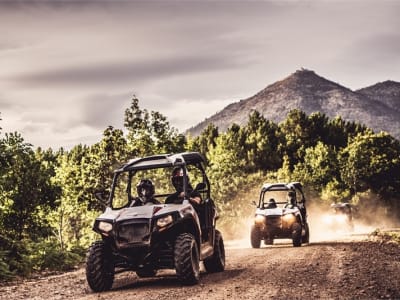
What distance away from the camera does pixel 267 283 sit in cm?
1014

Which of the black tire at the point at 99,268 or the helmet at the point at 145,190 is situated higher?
the helmet at the point at 145,190

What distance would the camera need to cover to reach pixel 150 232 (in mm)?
10133

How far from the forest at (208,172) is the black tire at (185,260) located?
6.36 m

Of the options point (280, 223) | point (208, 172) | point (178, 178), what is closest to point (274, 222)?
point (280, 223)

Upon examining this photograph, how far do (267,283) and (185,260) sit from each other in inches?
58.1

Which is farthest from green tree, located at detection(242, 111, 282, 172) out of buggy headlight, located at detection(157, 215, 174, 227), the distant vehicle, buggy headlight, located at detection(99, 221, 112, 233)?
buggy headlight, located at detection(157, 215, 174, 227)

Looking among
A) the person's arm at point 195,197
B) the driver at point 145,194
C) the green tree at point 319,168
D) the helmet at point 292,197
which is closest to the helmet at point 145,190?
the driver at point 145,194

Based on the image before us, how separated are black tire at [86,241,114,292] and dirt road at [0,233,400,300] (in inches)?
7.0

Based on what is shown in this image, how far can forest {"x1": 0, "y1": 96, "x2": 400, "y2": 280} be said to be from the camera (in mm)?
26263

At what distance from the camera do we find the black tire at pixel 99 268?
10266mm

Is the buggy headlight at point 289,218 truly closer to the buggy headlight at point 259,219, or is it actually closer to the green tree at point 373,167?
the buggy headlight at point 259,219

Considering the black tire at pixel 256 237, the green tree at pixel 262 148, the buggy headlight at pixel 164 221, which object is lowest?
the black tire at pixel 256 237

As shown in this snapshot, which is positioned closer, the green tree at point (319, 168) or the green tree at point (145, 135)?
the green tree at point (145, 135)

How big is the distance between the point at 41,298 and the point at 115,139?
25.4m
